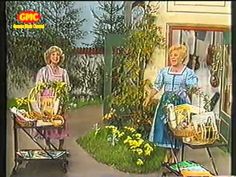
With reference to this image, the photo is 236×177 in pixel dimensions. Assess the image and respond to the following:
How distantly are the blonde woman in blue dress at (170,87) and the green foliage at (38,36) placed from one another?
260 millimetres

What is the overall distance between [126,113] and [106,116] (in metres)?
0.06

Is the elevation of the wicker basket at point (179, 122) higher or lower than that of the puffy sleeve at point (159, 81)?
lower

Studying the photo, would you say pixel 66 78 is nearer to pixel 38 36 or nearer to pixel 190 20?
pixel 38 36

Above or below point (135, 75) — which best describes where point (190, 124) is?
below

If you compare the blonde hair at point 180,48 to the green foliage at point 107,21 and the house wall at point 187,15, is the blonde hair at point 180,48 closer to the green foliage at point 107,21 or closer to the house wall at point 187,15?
the house wall at point 187,15

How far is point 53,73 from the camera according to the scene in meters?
1.28

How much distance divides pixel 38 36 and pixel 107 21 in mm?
200

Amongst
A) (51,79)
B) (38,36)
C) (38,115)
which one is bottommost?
(38,115)

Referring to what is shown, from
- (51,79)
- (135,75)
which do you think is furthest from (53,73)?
(135,75)

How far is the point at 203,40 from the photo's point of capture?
4.22ft

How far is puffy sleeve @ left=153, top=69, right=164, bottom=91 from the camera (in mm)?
1285

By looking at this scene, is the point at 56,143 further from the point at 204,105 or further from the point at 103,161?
the point at 204,105

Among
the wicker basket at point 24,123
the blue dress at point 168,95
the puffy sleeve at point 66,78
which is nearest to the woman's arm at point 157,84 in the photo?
the blue dress at point 168,95

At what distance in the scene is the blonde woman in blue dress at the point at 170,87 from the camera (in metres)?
1.29
